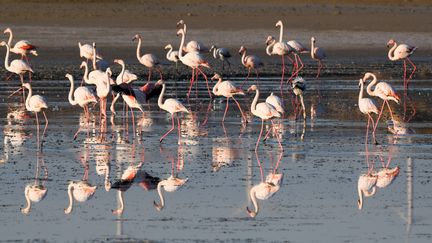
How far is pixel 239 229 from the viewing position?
1035 centimetres

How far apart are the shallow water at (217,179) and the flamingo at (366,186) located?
8cm

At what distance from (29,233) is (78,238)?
19.7 inches

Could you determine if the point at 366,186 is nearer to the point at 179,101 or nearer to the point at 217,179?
the point at 217,179

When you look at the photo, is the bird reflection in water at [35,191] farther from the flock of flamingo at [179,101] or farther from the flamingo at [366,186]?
the flamingo at [366,186]

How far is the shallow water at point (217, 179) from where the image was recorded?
10.3m

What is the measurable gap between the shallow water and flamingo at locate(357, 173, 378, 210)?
0.08 m

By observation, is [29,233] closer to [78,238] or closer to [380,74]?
[78,238]

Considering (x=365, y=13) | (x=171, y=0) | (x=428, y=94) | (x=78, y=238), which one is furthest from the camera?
(x=171, y=0)

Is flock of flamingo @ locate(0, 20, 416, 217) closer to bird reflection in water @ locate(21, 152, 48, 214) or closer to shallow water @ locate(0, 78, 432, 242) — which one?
bird reflection in water @ locate(21, 152, 48, 214)

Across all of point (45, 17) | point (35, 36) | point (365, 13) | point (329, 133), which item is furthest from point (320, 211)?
point (365, 13)

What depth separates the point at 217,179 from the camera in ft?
42.7

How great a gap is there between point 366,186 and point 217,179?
1732 millimetres

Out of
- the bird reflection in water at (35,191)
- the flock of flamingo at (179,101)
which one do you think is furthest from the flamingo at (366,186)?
the bird reflection in water at (35,191)

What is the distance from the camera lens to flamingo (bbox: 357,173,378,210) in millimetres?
11957
